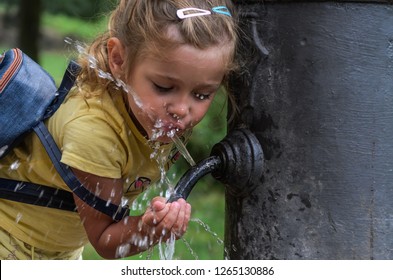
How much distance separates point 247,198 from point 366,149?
1.33 feet

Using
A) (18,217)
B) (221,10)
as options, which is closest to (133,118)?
(221,10)

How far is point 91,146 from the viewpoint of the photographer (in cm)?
239

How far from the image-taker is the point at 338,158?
98.1 inches

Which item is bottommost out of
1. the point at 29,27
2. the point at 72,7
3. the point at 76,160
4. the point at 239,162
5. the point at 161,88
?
the point at 29,27

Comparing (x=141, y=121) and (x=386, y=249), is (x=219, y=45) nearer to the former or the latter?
(x=141, y=121)

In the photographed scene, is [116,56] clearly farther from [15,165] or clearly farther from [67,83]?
[15,165]

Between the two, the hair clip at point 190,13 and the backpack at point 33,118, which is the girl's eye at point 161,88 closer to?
the hair clip at point 190,13

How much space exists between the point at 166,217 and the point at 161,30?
0.54 metres

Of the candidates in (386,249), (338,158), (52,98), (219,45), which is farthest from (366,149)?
(52,98)

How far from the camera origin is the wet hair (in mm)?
2369

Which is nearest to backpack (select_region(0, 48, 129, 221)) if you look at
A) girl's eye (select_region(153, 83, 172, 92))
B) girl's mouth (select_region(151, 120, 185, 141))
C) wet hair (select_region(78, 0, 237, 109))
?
wet hair (select_region(78, 0, 237, 109))

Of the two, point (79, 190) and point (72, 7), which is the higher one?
point (79, 190)

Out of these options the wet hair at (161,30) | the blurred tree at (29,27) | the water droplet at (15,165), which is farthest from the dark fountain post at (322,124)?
the blurred tree at (29,27)
